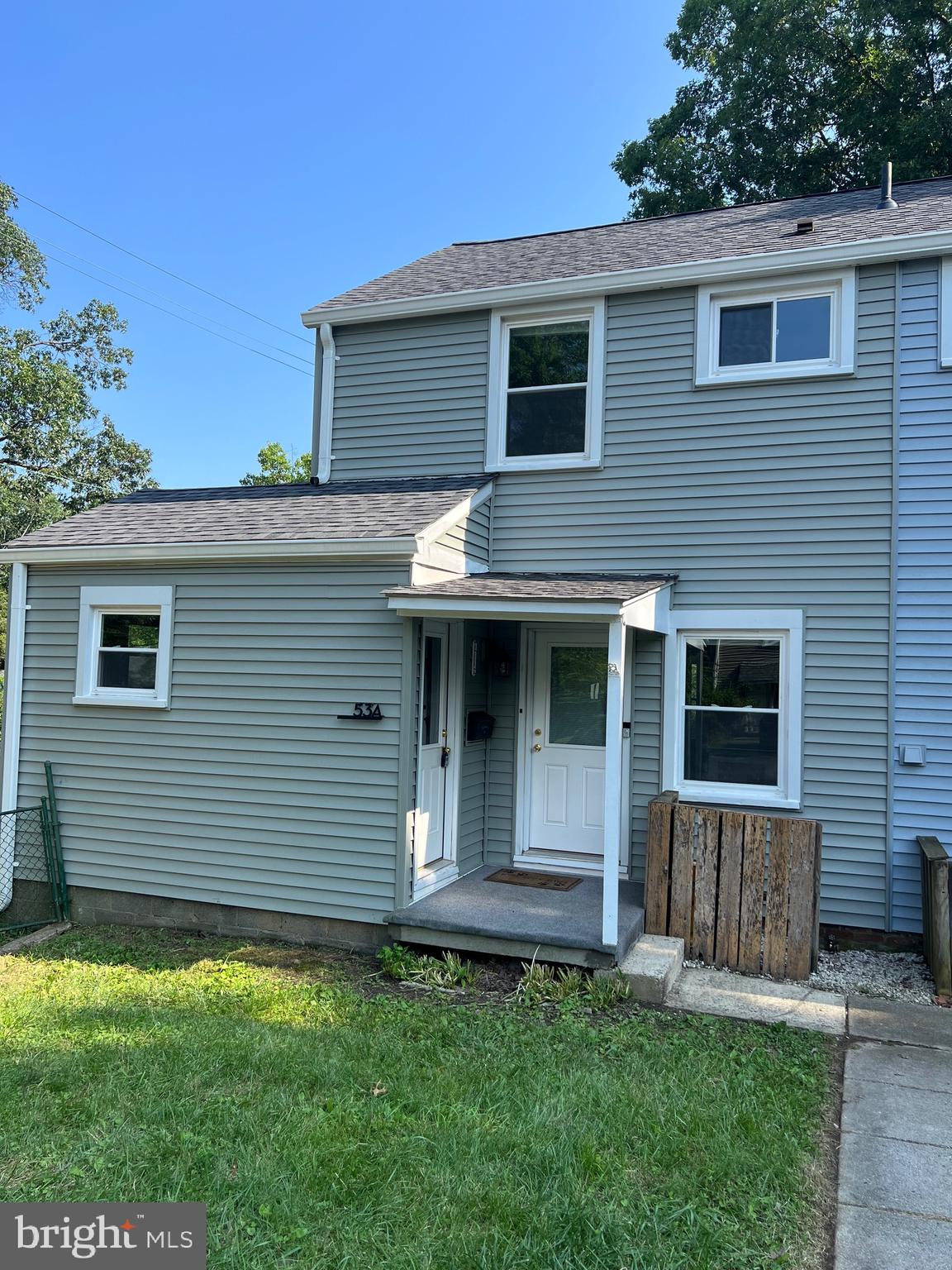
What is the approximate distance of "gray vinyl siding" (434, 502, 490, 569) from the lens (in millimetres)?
6641

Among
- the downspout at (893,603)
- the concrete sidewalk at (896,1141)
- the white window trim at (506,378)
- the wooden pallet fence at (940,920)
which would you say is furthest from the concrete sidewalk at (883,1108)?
the white window trim at (506,378)

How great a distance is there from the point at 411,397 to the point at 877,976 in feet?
20.5

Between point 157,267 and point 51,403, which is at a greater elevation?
point 157,267

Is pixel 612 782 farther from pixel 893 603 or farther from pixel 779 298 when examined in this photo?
pixel 779 298

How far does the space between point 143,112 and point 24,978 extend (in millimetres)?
19811

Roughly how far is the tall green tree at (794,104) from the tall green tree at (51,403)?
15524 millimetres

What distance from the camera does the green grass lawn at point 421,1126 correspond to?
270cm

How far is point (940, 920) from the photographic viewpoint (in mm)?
5320

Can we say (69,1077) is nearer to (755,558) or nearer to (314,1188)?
(314,1188)

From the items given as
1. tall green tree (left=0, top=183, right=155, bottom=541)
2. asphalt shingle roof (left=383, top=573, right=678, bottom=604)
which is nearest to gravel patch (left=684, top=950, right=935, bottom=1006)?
asphalt shingle roof (left=383, top=573, right=678, bottom=604)

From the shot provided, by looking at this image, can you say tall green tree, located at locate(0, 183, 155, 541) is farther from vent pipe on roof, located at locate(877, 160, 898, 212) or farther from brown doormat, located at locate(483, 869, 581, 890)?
vent pipe on roof, located at locate(877, 160, 898, 212)

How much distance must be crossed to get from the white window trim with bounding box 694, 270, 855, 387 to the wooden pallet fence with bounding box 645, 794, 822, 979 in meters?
3.62

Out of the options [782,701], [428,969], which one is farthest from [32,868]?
[782,701]

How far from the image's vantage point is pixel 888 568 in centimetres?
630
